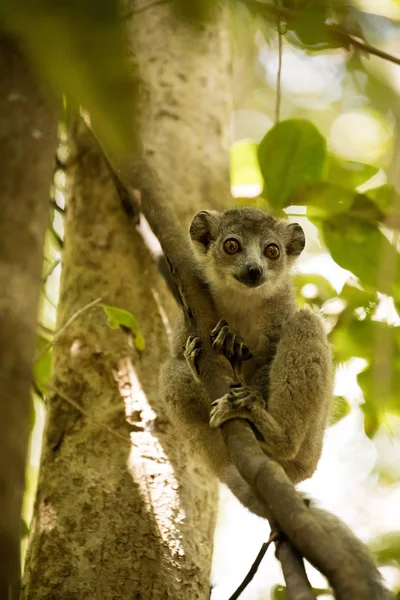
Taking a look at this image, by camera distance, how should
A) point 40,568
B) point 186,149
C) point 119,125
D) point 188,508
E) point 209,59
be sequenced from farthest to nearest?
point 209,59, point 186,149, point 188,508, point 40,568, point 119,125

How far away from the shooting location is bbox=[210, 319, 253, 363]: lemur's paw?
4.25 metres

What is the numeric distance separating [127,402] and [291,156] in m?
2.31

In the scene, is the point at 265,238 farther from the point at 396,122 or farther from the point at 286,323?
the point at 396,122

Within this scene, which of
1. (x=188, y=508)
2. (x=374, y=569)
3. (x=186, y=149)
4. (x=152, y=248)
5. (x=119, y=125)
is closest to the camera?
(x=119, y=125)

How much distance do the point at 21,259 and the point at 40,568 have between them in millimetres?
3434

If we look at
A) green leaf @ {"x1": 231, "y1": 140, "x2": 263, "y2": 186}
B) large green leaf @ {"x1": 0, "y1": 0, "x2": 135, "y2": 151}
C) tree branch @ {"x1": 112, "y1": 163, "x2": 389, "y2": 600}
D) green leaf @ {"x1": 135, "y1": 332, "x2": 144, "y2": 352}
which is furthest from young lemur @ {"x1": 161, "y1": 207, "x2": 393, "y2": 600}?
large green leaf @ {"x1": 0, "y1": 0, "x2": 135, "y2": 151}

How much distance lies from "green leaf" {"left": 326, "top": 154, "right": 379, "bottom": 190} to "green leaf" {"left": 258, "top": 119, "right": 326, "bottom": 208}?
24 centimetres

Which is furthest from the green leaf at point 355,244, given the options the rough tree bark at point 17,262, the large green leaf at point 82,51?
the large green leaf at point 82,51

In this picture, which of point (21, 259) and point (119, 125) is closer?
point (119, 125)

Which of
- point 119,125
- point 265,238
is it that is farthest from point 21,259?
point 265,238

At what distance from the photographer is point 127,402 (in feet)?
15.9

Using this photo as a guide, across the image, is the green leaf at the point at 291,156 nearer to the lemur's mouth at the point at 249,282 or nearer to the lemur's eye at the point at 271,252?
the lemur's eye at the point at 271,252

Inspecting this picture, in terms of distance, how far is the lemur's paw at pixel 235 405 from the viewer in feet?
12.6

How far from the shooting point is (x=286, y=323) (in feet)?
16.2
